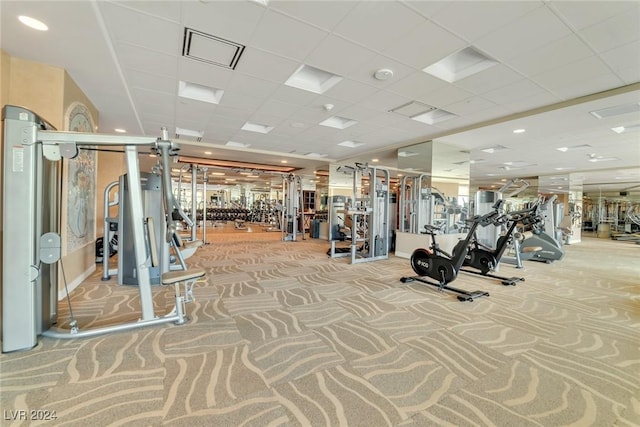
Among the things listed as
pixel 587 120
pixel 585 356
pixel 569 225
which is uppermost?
pixel 587 120

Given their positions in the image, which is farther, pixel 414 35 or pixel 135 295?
pixel 135 295

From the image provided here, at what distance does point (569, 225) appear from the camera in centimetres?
1125

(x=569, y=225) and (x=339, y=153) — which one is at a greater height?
(x=339, y=153)

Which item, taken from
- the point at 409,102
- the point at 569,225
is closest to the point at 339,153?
the point at 409,102

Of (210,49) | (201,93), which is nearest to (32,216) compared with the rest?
(210,49)

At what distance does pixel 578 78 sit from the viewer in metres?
3.55

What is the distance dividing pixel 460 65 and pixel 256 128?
4.42 meters

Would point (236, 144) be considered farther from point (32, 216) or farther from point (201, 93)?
point (32, 216)

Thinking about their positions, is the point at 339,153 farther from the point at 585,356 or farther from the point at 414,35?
the point at 585,356

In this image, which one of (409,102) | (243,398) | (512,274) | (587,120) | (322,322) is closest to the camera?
(243,398)

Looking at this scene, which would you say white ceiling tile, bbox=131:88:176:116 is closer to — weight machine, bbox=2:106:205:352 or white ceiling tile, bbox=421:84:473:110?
weight machine, bbox=2:106:205:352

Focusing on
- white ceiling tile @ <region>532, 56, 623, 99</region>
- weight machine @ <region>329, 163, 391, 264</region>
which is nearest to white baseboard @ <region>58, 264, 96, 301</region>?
weight machine @ <region>329, 163, 391, 264</region>

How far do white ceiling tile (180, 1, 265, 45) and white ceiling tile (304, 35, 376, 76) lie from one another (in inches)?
29.8

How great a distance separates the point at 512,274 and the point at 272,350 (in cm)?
516
